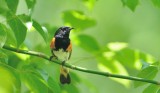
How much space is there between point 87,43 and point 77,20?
141 millimetres

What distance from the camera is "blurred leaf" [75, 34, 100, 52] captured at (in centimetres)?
283

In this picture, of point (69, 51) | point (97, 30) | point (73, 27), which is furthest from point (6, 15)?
point (97, 30)

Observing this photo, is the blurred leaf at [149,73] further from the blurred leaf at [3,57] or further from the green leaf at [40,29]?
the blurred leaf at [3,57]

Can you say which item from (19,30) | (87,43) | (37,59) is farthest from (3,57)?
(87,43)

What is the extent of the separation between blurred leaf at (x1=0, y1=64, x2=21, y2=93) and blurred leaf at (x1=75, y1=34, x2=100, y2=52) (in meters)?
0.73

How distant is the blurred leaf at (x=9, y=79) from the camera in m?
2.08

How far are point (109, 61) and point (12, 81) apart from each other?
32.1 inches

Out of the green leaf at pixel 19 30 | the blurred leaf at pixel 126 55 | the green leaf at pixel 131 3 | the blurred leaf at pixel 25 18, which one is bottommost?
the blurred leaf at pixel 126 55

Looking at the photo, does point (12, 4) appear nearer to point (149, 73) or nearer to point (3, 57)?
point (3, 57)

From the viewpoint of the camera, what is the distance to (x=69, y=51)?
11.5 feet

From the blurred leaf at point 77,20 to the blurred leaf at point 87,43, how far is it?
6 centimetres

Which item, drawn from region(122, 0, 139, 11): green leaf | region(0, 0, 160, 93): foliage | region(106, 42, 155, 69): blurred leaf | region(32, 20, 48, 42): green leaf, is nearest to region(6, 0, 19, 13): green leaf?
region(0, 0, 160, 93): foliage

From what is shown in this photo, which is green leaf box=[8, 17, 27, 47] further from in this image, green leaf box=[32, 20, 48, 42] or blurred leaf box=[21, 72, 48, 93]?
blurred leaf box=[21, 72, 48, 93]

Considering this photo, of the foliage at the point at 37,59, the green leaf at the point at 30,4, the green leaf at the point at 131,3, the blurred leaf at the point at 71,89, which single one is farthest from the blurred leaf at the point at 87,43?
the green leaf at the point at 30,4
